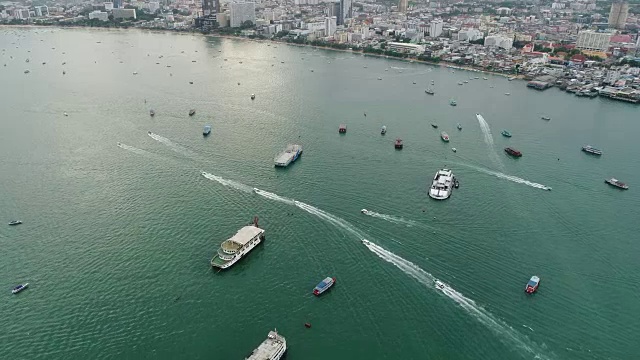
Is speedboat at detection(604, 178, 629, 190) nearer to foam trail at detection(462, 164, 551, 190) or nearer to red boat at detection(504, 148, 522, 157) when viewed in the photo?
foam trail at detection(462, 164, 551, 190)

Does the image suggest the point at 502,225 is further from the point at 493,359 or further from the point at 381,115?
the point at 381,115

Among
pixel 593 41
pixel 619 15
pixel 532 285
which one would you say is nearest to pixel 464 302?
pixel 532 285

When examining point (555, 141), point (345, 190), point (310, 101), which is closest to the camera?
point (345, 190)

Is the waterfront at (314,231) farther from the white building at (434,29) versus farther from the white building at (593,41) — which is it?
the white building at (434,29)

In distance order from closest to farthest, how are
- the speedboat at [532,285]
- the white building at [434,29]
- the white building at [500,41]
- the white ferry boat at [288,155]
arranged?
1. the speedboat at [532,285]
2. the white ferry boat at [288,155]
3. the white building at [500,41]
4. the white building at [434,29]

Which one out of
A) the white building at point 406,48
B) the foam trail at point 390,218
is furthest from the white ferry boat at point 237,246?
the white building at point 406,48

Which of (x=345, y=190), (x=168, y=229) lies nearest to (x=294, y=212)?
(x=345, y=190)

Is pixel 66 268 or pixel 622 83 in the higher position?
pixel 622 83
